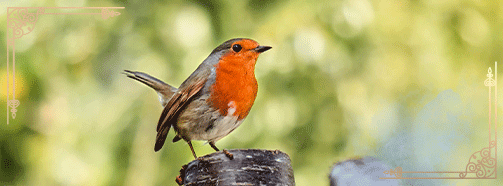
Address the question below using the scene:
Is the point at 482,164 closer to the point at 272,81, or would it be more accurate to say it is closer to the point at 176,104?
the point at 272,81

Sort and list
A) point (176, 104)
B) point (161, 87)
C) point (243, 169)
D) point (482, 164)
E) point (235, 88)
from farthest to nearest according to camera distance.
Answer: point (482, 164)
point (161, 87)
point (176, 104)
point (235, 88)
point (243, 169)

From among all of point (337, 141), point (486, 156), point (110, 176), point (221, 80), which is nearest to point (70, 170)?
point (110, 176)

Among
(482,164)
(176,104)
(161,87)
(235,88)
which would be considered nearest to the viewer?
(235,88)

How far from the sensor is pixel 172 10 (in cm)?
329

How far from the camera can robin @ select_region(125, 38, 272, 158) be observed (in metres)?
1.87

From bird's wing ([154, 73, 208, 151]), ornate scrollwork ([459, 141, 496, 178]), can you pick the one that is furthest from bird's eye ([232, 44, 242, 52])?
ornate scrollwork ([459, 141, 496, 178])

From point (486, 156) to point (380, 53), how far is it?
3.41 feet

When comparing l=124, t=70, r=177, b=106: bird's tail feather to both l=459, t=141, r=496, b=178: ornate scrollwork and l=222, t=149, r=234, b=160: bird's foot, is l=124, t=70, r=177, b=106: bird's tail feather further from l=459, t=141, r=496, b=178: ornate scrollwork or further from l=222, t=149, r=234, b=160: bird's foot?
l=459, t=141, r=496, b=178: ornate scrollwork

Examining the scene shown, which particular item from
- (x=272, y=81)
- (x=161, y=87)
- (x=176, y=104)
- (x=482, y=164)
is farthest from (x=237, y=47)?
(x=482, y=164)

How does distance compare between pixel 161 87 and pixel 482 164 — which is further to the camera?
pixel 482 164

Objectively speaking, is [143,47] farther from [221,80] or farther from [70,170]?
[221,80]

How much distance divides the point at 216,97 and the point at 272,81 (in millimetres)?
1254

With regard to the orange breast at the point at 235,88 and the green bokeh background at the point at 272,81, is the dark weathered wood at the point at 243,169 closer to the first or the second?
the orange breast at the point at 235,88

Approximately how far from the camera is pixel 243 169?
173 cm
